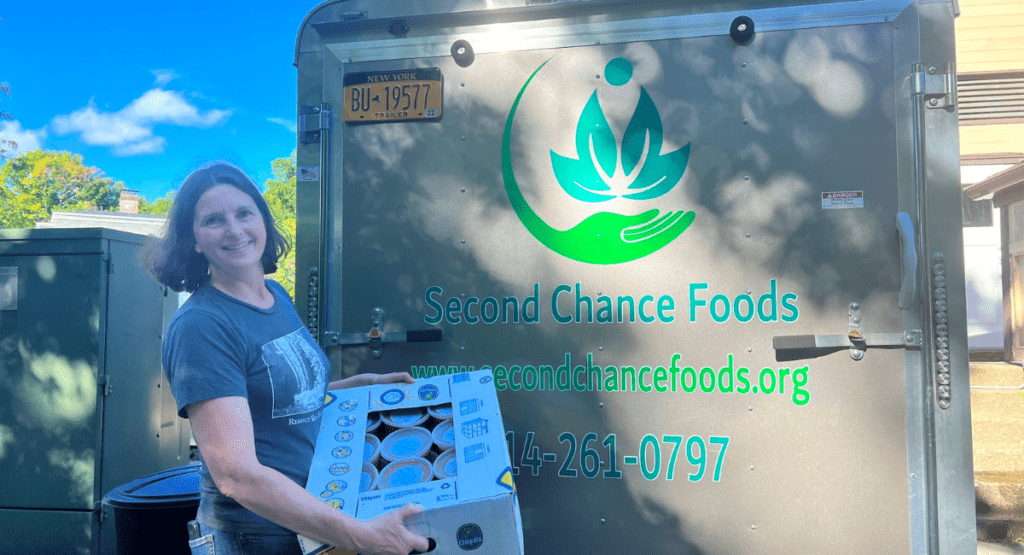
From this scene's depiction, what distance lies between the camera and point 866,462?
2.26 metres

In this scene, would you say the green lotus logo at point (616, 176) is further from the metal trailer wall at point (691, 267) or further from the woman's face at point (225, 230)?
the woman's face at point (225, 230)

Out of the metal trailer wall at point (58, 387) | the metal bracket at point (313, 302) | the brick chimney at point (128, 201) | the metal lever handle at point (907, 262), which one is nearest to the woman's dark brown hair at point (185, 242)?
the metal bracket at point (313, 302)

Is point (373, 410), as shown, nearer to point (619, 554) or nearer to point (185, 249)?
point (185, 249)

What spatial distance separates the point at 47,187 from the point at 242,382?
2083 inches

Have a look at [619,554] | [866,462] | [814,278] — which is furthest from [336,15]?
[866,462]

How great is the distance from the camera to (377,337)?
8.36 feet

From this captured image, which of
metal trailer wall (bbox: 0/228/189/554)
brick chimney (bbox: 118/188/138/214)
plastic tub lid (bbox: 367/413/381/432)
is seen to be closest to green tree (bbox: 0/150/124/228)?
brick chimney (bbox: 118/188/138/214)

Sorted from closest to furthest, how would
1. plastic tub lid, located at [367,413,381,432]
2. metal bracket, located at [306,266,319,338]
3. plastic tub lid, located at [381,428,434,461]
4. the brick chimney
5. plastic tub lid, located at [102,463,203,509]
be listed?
1. plastic tub lid, located at [381,428,434,461]
2. plastic tub lid, located at [367,413,381,432]
3. plastic tub lid, located at [102,463,203,509]
4. metal bracket, located at [306,266,319,338]
5. the brick chimney

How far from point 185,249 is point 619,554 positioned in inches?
66.3

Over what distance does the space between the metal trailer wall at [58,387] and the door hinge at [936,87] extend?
144 inches

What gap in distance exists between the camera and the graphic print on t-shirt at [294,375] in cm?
159

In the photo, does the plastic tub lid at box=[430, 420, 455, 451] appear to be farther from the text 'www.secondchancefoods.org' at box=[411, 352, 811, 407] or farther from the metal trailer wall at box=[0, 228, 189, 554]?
the metal trailer wall at box=[0, 228, 189, 554]

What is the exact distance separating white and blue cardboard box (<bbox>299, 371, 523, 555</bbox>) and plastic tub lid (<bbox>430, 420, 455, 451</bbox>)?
2 cm

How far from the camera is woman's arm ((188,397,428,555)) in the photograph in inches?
55.9
